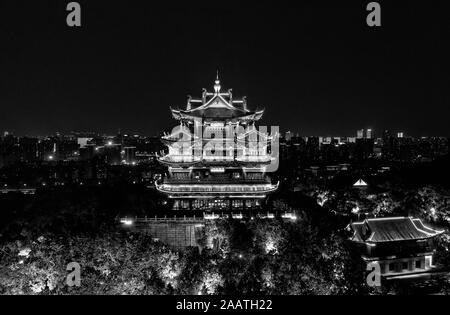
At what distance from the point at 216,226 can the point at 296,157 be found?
2013 inches

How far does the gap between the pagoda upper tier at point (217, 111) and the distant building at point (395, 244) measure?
7.61 metres

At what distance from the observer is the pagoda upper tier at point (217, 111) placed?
21.4 metres

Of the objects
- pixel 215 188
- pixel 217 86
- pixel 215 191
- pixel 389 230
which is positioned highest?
pixel 217 86

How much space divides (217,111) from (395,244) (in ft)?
34.6

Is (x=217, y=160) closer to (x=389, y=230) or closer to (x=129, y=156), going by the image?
(x=389, y=230)

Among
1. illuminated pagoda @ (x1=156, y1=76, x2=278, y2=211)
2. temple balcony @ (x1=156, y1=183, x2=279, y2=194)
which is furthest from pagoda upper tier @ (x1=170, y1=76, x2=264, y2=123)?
temple balcony @ (x1=156, y1=183, x2=279, y2=194)

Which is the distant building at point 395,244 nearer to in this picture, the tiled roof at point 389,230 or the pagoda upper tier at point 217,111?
the tiled roof at point 389,230

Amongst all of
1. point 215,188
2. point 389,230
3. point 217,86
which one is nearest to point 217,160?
point 215,188

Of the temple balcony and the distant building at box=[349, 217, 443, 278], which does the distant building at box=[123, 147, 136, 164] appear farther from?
the distant building at box=[349, 217, 443, 278]

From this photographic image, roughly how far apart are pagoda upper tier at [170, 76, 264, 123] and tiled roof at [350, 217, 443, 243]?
7651mm

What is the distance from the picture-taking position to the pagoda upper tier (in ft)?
70.1

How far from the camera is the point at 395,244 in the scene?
696 inches
